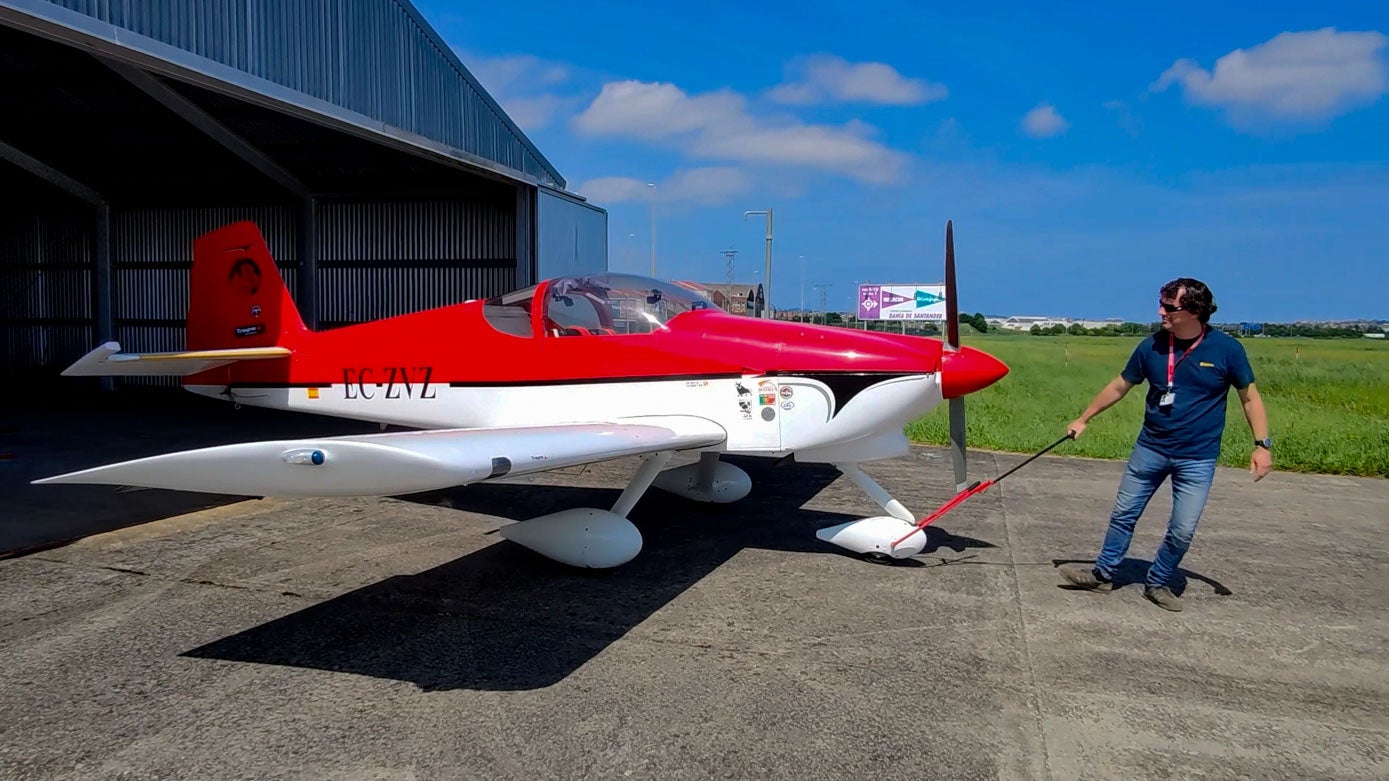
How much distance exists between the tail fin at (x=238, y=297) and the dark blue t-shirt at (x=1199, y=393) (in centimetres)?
684

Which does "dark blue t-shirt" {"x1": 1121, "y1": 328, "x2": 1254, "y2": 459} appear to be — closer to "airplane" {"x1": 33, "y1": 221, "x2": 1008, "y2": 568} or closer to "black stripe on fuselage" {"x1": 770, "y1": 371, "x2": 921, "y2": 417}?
"airplane" {"x1": 33, "y1": 221, "x2": 1008, "y2": 568}

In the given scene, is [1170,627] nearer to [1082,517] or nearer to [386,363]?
[1082,517]

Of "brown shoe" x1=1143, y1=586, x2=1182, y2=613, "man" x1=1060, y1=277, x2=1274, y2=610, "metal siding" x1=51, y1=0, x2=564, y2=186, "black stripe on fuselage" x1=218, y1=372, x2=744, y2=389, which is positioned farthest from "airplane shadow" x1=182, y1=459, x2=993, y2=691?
"metal siding" x1=51, y1=0, x2=564, y2=186

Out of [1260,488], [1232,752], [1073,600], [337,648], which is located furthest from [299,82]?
[1260,488]

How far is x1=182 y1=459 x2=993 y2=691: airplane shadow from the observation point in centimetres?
382

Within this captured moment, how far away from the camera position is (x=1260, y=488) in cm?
835

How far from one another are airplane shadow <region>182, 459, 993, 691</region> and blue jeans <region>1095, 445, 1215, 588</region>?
4.03ft

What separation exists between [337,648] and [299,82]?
6710 mm

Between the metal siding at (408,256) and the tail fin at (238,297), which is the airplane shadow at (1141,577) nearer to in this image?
the tail fin at (238,297)

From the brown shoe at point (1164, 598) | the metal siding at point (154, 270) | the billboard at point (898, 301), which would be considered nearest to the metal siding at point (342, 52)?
the metal siding at point (154, 270)

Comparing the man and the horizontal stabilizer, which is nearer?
the man

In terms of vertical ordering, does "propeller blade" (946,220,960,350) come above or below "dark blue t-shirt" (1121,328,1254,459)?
above

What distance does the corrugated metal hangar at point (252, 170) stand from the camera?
7883 mm

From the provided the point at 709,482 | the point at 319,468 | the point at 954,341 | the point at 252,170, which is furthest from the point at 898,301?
the point at 319,468
